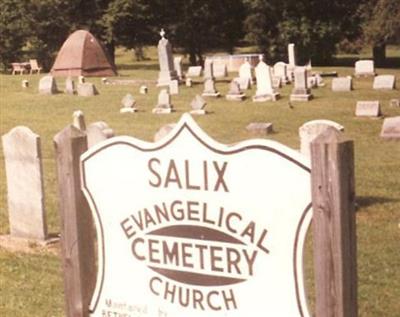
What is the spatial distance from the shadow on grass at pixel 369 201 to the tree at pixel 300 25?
3679 centimetres

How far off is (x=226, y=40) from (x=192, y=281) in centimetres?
5116

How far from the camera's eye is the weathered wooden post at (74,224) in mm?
4043

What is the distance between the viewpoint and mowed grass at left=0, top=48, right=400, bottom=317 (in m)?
6.81

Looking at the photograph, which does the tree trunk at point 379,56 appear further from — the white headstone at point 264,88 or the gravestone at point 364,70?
the white headstone at point 264,88

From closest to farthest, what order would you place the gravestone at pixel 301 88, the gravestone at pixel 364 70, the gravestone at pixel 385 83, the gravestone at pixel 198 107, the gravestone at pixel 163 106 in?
1. the gravestone at pixel 198 107
2. the gravestone at pixel 163 106
3. the gravestone at pixel 301 88
4. the gravestone at pixel 385 83
5. the gravestone at pixel 364 70

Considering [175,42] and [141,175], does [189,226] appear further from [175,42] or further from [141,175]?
[175,42]

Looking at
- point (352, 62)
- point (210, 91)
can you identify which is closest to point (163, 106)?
point (210, 91)

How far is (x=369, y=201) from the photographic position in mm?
10430

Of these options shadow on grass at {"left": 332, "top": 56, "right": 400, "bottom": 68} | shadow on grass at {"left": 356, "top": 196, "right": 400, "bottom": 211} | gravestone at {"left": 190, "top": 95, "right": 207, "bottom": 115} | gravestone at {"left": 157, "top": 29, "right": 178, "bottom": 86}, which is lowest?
shadow on grass at {"left": 356, "top": 196, "right": 400, "bottom": 211}

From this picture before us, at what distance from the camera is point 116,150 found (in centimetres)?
390

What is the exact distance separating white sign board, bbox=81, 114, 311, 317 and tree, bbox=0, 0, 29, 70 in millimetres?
42263

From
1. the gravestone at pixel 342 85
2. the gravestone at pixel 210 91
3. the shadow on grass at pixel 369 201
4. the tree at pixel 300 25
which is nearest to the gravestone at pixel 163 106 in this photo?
the gravestone at pixel 210 91

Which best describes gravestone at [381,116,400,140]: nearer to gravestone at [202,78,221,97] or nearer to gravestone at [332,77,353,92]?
gravestone at [202,78,221,97]

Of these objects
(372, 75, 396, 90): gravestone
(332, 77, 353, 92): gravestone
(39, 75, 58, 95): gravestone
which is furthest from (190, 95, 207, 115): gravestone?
(372, 75, 396, 90): gravestone
